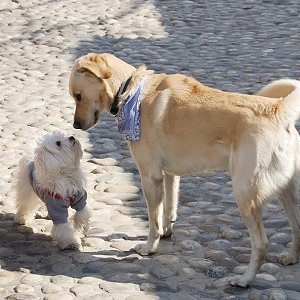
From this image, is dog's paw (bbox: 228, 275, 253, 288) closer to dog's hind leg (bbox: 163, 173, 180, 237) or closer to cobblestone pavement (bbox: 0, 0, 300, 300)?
cobblestone pavement (bbox: 0, 0, 300, 300)

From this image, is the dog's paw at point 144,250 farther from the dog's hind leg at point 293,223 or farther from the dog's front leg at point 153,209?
the dog's hind leg at point 293,223

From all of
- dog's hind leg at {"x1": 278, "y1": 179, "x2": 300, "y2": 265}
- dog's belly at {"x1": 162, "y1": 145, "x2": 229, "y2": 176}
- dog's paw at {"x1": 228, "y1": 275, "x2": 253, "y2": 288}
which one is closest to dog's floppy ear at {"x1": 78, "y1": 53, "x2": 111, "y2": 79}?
dog's belly at {"x1": 162, "y1": 145, "x2": 229, "y2": 176}

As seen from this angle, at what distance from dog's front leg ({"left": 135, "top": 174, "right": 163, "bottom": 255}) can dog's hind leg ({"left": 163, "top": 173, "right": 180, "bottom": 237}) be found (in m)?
0.27

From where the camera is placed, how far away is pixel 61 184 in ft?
19.9

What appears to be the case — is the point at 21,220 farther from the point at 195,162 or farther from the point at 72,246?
the point at 195,162

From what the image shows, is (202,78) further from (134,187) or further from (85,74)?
(85,74)

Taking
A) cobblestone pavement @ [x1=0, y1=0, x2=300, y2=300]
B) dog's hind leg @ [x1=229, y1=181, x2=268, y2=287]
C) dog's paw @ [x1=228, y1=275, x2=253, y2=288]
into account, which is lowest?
cobblestone pavement @ [x1=0, y1=0, x2=300, y2=300]

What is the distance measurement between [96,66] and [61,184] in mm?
1029

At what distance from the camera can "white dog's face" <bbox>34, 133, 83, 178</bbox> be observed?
19.9 feet

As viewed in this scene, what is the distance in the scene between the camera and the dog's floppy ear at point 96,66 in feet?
19.0

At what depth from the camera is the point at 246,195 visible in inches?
201

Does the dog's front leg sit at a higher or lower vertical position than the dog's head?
lower

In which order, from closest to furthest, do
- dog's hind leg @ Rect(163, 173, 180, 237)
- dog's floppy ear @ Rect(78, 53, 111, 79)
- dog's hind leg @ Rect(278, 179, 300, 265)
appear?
dog's hind leg @ Rect(278, 179, 300, 265) < dog's floppy ear @ Rect(78, 53, 111, 79) < dog's hind leg @ Rect(163, 173, 180, 237)

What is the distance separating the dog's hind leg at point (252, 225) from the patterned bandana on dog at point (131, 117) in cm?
100
